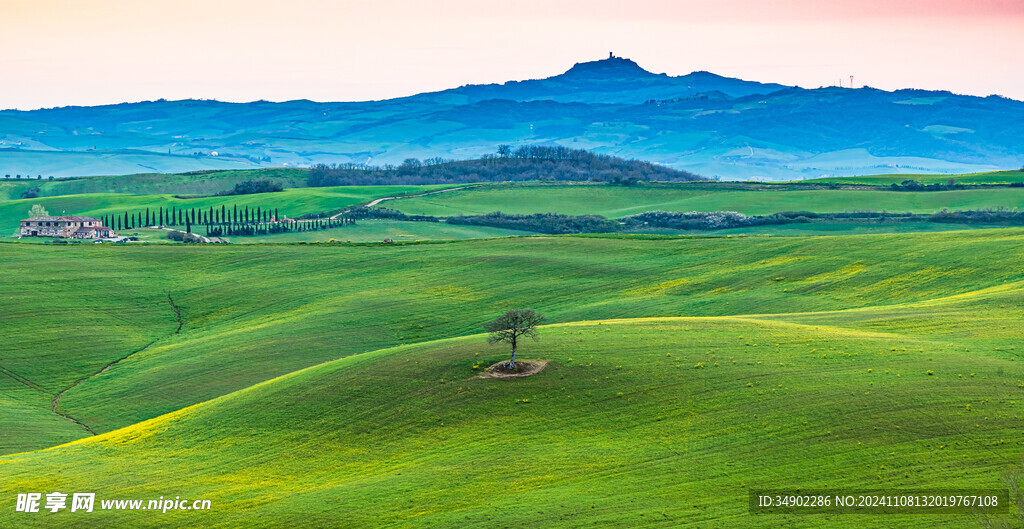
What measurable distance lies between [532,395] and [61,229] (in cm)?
12234

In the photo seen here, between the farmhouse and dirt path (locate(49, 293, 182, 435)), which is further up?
the farmhouse

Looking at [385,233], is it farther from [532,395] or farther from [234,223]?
[532,395]

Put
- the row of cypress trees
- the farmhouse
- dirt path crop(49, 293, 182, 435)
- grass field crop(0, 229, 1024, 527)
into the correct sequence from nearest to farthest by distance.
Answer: grass field crop(0, 229, 1024, 527)
dirt path crop(49, 293, 182, 435)
the farmhouse
the row of cypress trees

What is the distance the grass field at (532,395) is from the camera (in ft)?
131

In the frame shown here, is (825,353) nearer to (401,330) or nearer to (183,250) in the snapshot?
(401,330)

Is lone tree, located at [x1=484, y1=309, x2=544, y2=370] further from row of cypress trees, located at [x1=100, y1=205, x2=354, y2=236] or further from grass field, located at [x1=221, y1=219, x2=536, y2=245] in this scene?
row of cypress trees, located at [x1=100, y1=205, x2=354, y2=236]

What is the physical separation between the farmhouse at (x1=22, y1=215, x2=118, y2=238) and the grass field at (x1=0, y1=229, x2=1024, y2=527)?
51.0 metres

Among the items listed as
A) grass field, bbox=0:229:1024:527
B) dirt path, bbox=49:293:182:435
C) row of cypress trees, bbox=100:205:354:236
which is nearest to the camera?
grass field, bbox=0:229:1024:527

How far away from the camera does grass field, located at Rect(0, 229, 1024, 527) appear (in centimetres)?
4000

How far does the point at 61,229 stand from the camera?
149m

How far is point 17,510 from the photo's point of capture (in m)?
41.4

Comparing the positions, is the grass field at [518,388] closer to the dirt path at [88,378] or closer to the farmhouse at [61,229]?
the dirt path at [88,378]

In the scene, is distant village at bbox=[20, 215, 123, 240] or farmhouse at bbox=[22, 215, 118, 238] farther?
farmhouse at bbox=[22, 215, 118, 238]

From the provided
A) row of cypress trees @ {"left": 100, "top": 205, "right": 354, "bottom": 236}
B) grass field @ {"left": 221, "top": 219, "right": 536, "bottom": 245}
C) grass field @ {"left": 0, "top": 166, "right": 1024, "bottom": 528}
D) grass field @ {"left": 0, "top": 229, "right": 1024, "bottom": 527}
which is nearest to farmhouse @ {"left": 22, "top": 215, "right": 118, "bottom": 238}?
row of cypress trees @ {"left": 100, "top": 205, "right": 354, "bottom": 236}
